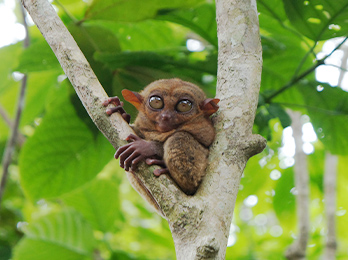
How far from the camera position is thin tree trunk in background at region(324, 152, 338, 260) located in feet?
10.7

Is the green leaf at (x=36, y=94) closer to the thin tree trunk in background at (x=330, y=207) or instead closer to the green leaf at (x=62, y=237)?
the green leaf at (x=62, y=237)

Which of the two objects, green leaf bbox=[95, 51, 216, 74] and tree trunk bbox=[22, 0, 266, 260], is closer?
tree trunk bbox=[22, 0, 266, 260]

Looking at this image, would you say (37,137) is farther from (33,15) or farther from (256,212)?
(256,212)

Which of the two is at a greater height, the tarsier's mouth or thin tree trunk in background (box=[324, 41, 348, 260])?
thin tree trunk in background (box=[324, 41, 348, 260])

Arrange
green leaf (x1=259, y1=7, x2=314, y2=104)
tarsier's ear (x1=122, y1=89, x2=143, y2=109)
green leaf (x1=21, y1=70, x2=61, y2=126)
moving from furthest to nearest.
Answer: green leaf (x1=21, y1=70, x2=61, y2=126) → green leaf (x1=259, y1=7, x2=314, y2=104) → tarsier's ear (x1=122, y1=89, x2=143, y2=109)

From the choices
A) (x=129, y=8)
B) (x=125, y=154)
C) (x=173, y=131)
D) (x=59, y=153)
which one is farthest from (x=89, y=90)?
(x=59, y=153)

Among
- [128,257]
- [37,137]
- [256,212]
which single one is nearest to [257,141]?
[37,137]

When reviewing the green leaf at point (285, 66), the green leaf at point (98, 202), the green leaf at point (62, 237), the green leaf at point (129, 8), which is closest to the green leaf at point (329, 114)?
the green leaf at point (285, 66)

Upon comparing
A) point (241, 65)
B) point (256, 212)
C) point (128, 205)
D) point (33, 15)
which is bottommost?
point (241, 65)

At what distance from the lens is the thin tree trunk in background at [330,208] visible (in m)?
3.27

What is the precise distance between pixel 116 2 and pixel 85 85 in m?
1.23

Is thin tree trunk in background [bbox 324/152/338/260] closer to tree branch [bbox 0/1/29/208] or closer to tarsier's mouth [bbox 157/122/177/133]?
tarsier's mouth [bbox 157/122/177/133]

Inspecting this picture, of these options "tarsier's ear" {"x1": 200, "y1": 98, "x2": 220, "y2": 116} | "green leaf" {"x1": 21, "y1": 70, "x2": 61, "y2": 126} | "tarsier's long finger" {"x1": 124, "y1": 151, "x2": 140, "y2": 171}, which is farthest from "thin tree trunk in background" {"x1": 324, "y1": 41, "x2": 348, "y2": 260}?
"green leaf" {"x1": 21, "y1": 70, "x2": 61, "y2": 126}

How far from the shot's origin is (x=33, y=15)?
1.97m
